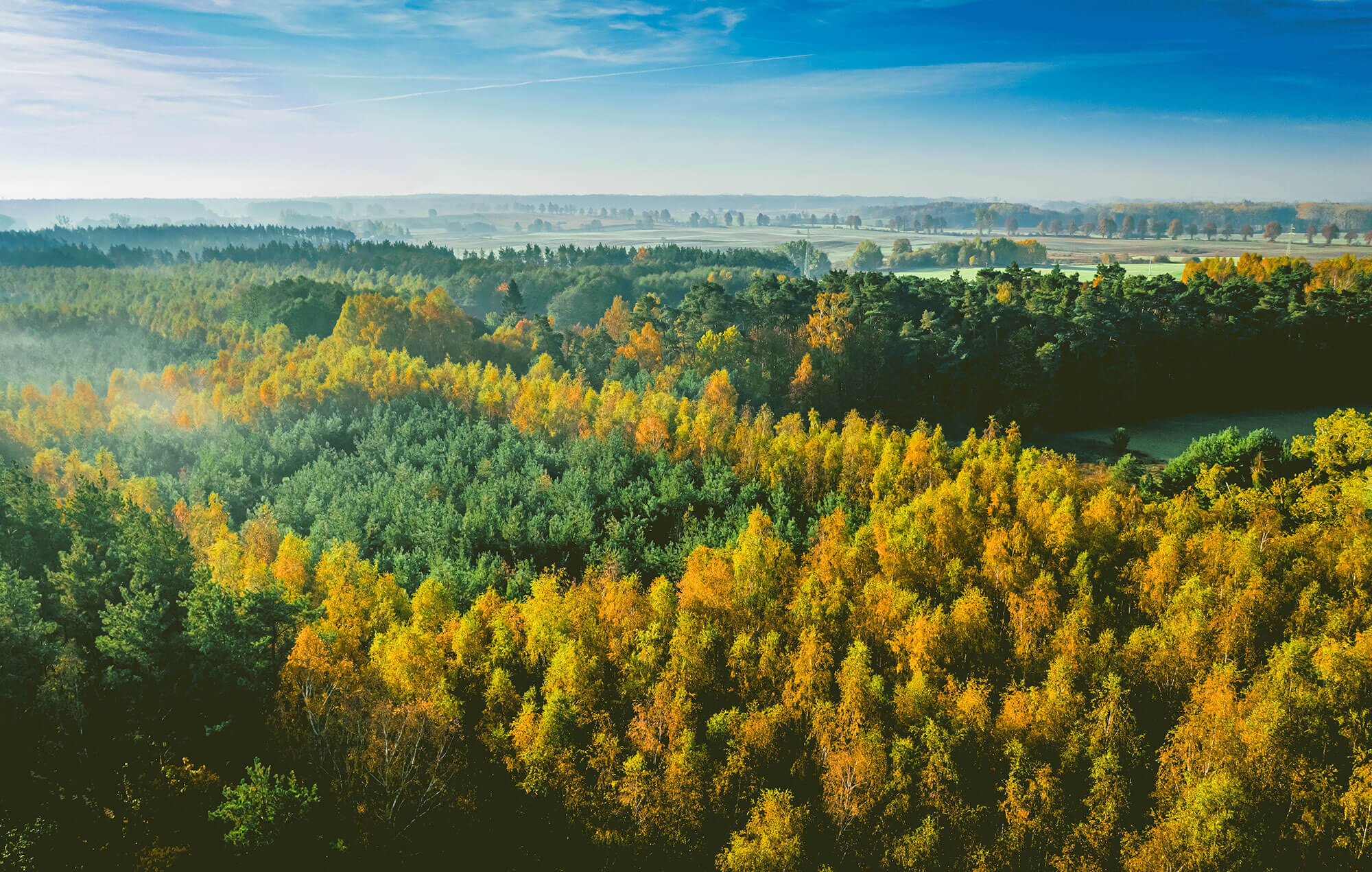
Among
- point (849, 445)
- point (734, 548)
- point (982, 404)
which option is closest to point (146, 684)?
point (734, 548)

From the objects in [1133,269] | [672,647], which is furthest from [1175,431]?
[672,647]

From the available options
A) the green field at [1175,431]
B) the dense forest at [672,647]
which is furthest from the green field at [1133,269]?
the dense forest at [672,647]

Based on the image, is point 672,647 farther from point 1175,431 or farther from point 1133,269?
point 1133,269

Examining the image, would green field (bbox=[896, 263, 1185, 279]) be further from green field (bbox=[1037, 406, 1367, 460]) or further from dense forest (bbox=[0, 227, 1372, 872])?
dense forest (bbox=[0, 227, 1372, 872])

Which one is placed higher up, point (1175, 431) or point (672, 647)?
point (1175, 431)

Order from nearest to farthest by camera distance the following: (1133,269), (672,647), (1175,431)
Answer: (672,647) < (1175,431) < (1133,269)

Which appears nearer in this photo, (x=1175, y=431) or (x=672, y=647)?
(x=672, y=647)

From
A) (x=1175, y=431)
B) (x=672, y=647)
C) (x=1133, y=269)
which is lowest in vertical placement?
(x=672, y=647)
